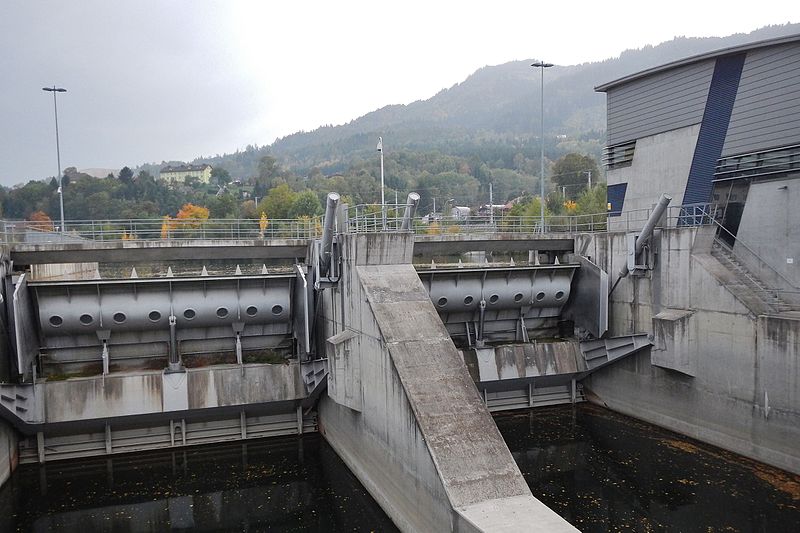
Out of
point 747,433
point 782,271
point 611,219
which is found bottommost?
point 747,433

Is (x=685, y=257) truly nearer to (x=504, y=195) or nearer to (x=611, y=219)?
(x=611, y=219)

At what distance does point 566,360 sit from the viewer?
19875 mm

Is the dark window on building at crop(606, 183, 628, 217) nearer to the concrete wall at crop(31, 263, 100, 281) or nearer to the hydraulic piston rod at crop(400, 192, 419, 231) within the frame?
the hydraulic piston rod at crop(400, 192, 419, 231)

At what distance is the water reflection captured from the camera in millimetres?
13406

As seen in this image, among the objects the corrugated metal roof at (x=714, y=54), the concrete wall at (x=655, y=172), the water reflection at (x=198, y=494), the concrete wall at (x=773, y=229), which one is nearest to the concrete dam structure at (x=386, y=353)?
the water reflection at (x=198, y=494)

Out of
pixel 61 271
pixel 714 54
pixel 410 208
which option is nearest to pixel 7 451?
pixel 61 271

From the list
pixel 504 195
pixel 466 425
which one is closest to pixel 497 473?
pixel 466 425

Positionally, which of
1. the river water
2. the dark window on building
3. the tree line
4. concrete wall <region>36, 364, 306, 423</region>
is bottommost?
the river water

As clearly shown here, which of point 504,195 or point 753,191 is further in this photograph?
point 504,195

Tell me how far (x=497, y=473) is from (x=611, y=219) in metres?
14.6

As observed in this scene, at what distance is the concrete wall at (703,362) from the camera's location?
14344 millimetres

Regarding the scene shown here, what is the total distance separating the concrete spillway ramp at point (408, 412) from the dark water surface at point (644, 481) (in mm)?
3638

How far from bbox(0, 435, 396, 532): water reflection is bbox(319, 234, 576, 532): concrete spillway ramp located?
0.78 m

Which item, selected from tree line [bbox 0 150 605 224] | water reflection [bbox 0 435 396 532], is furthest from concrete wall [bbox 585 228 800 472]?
tree line [bbox 0 150 605 224]
